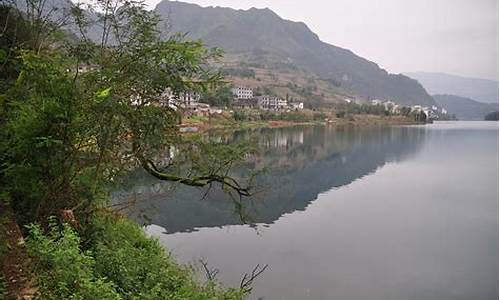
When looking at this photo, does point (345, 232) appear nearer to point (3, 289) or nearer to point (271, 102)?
point (3, 289)

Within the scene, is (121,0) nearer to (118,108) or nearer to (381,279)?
(118,108)

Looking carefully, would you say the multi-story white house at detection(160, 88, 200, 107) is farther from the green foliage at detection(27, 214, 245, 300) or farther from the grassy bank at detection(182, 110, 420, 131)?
the grassy bank at detection(182, 110, 420, 131)

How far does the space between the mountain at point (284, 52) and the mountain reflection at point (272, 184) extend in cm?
11402

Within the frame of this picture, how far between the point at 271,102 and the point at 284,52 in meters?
107

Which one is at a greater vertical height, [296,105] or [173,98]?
[296,105]

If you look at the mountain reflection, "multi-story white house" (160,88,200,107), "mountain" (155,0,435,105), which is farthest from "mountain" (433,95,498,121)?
"multi-story white house" (160,88,200,107)

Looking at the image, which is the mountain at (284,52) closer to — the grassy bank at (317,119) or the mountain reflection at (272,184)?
the grassy bank at (317,119)

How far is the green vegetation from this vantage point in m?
4.32

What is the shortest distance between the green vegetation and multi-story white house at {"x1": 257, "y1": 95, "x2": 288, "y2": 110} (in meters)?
63.4

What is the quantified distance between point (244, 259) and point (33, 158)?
5.57m

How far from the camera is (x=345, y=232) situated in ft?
39.3

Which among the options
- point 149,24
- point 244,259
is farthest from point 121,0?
point 244,259

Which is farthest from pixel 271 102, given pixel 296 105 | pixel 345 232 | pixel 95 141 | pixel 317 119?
pixel 95 141

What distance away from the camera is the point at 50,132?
4434mm
